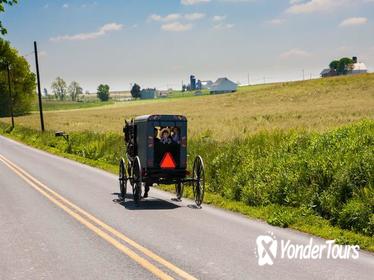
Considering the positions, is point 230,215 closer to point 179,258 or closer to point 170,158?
point 170,158

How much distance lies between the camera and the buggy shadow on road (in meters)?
12.4

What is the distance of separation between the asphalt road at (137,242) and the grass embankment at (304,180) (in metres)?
0.68

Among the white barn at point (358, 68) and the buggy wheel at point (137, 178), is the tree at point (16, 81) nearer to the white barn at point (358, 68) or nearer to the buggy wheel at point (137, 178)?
the buggy wheel at point (137, 178)

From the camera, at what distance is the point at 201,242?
8469mm

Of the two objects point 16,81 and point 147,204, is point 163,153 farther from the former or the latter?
point 16,81

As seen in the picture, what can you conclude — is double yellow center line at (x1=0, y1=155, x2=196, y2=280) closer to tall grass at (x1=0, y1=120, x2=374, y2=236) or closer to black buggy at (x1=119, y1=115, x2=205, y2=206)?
black buggy at (x1=119, y1=115, x2=205, y2=206)

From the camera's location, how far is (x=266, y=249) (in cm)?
788

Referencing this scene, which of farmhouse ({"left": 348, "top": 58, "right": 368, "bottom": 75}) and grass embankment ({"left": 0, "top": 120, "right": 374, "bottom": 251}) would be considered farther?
farmhouse ({"left": 348, "top": 58, "right": 368, "bottom": 75})

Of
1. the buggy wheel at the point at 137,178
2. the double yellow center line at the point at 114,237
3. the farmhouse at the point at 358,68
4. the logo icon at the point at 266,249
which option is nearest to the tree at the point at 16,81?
the double yellow center line at the point at 114,237

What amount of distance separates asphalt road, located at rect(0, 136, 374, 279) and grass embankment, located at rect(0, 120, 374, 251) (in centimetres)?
68

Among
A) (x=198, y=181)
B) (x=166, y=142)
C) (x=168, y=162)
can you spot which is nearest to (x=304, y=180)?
(x=198, y=181)

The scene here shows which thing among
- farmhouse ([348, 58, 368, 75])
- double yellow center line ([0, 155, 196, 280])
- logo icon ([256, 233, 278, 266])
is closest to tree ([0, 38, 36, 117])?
double yellow center line ([0, 155, 196, 280])

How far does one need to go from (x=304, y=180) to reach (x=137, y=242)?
4.42 metres

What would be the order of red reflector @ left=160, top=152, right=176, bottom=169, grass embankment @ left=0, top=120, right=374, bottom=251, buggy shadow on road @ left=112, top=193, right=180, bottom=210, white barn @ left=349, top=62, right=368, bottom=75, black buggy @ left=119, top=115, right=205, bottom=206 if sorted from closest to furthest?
1. grass embankment @ left=0, top=120, right=374, bottom=251
2. buggy shadow on road @ left=112, top=193, right=180, bottom=210
3. black buggy @ left=119, top=115, right=205, bottom=206
4. red reflector @ left=160, top=152, right=176, bottom=169
5. white barn @ left=349, top=62, right=368, bottom=75
